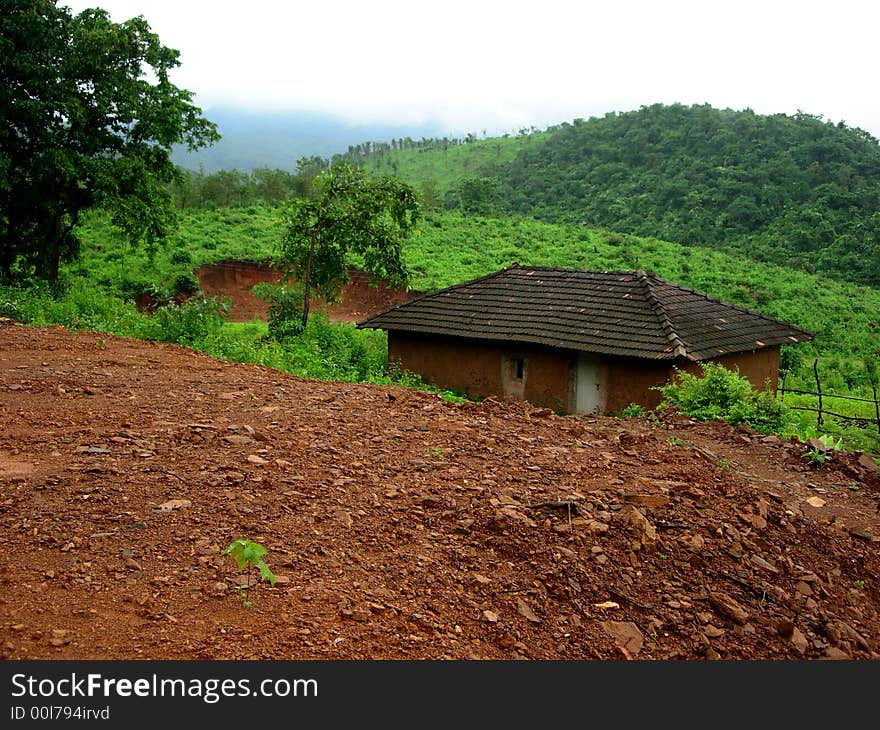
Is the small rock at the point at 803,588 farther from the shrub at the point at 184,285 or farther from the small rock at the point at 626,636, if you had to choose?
the shrub at the point at 184,285

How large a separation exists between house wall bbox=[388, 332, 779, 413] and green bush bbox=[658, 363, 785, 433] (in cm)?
357

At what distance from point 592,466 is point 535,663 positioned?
2.76 metres

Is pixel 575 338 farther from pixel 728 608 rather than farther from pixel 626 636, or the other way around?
pixel 626 636

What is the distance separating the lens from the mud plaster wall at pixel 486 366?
15.3 m

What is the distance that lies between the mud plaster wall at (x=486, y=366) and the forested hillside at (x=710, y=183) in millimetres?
31783

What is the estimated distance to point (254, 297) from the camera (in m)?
30.1

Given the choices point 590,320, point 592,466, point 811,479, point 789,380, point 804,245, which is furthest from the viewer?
point 804,245

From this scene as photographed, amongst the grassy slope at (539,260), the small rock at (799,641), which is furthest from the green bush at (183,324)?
the grassy slope at (539,260)

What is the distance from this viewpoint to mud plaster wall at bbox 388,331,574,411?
15328mm

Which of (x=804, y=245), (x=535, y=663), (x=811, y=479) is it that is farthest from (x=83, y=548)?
(x=804, y=245)

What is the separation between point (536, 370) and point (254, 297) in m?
17.3

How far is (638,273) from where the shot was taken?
677 inches

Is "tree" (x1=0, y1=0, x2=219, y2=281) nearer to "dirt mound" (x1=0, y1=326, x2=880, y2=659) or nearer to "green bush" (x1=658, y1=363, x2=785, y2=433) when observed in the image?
"dirt mound" (x1=0, y1=326, x2=880, y2=659)

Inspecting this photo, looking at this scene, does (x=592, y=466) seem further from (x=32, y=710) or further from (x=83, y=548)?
(x=32, y=710)
